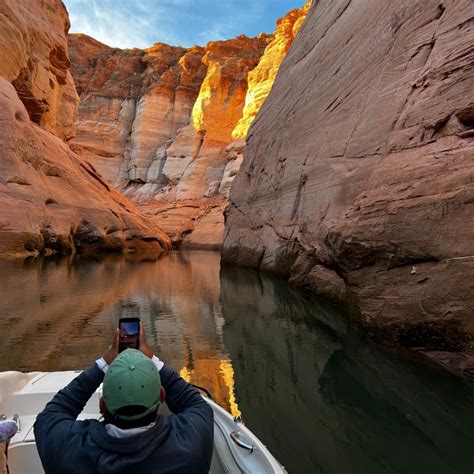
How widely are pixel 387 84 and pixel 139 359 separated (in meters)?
9.83

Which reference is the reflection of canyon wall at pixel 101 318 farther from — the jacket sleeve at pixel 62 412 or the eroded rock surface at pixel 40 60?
the eroded rock surface at pixel 40 60

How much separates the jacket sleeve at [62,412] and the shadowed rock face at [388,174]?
506 centimetres

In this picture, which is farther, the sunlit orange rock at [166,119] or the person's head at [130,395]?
the sunlit orange rock at [166,119]

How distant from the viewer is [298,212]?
1455 centimetres

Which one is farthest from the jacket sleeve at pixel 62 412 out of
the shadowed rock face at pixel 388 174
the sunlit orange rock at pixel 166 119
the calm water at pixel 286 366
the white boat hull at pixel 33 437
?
the sunlit orange rock at pixel 166 119

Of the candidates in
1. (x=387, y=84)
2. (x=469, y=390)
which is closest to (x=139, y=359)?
(x=469, y=390)

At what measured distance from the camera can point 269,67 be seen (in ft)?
151

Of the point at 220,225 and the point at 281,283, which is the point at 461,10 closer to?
the point at 281,283

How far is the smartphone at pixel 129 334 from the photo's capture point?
6.82ft

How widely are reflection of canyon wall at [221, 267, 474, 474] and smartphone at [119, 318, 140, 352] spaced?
215 centimetres

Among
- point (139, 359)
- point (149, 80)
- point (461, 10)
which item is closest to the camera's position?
point (139, 359)

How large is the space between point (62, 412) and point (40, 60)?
31411 millimetres

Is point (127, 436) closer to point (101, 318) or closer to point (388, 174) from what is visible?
point (388, 174)

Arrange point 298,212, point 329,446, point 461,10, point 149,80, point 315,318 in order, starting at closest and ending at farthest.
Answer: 1. point 329,446
2. point 461,10
3. point 315,318
4. point 298,212
5. point 149,80
